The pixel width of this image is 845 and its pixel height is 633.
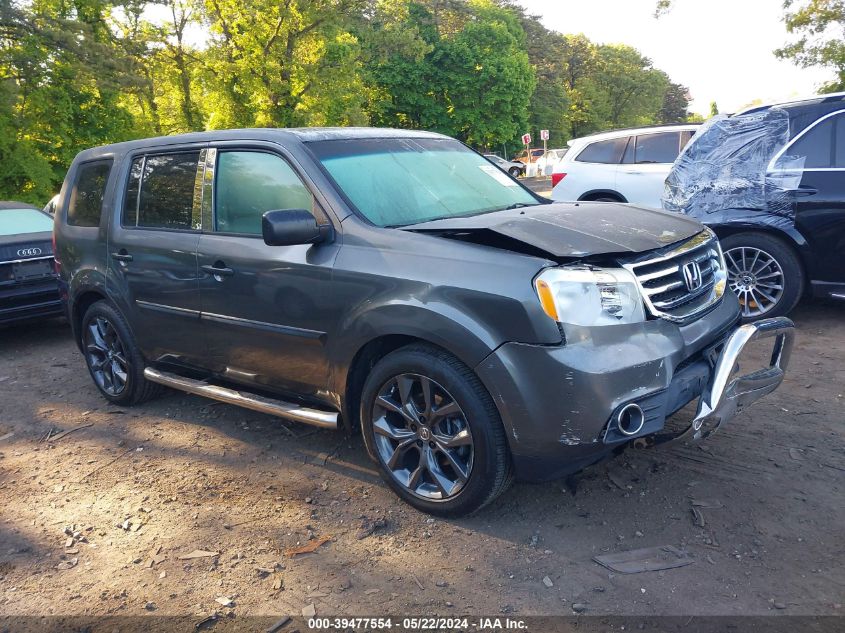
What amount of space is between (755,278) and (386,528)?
14.3ft

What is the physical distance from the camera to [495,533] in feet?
11.0

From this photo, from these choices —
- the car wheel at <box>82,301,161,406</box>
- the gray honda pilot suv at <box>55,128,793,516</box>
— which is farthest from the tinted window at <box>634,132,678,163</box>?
the car wheel at <box>82,301,161,406</box>

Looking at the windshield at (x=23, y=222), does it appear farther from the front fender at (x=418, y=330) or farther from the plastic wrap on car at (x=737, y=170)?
the plastic wrap on car at (x=737, y=170)

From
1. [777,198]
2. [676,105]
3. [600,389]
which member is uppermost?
[676,105]

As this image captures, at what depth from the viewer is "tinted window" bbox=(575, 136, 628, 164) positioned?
31.7 feet

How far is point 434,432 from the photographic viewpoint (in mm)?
3377

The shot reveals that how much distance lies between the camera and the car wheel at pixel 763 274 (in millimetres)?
6051

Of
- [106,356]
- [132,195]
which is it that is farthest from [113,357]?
[132,195]

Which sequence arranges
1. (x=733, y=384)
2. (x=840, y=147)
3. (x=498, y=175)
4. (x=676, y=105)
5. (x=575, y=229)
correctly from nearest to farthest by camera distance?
1. (x=733, y=384)
2. (x=575, y=229)
3. (x=498, y=175)
4. (x=840, y=147)
5. (x=676, y=105)

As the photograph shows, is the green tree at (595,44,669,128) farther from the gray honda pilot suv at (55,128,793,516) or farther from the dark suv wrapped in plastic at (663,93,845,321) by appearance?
the gray honda pilot suv at (55,128,793,516)

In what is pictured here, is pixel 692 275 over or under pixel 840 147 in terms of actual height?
under

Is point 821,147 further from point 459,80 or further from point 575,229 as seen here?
point 459,80

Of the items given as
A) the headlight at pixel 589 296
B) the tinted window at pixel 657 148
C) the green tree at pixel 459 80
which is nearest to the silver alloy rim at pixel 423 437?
the headlight at pixel 589 296

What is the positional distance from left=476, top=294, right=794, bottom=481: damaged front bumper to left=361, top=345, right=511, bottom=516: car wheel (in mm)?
100
